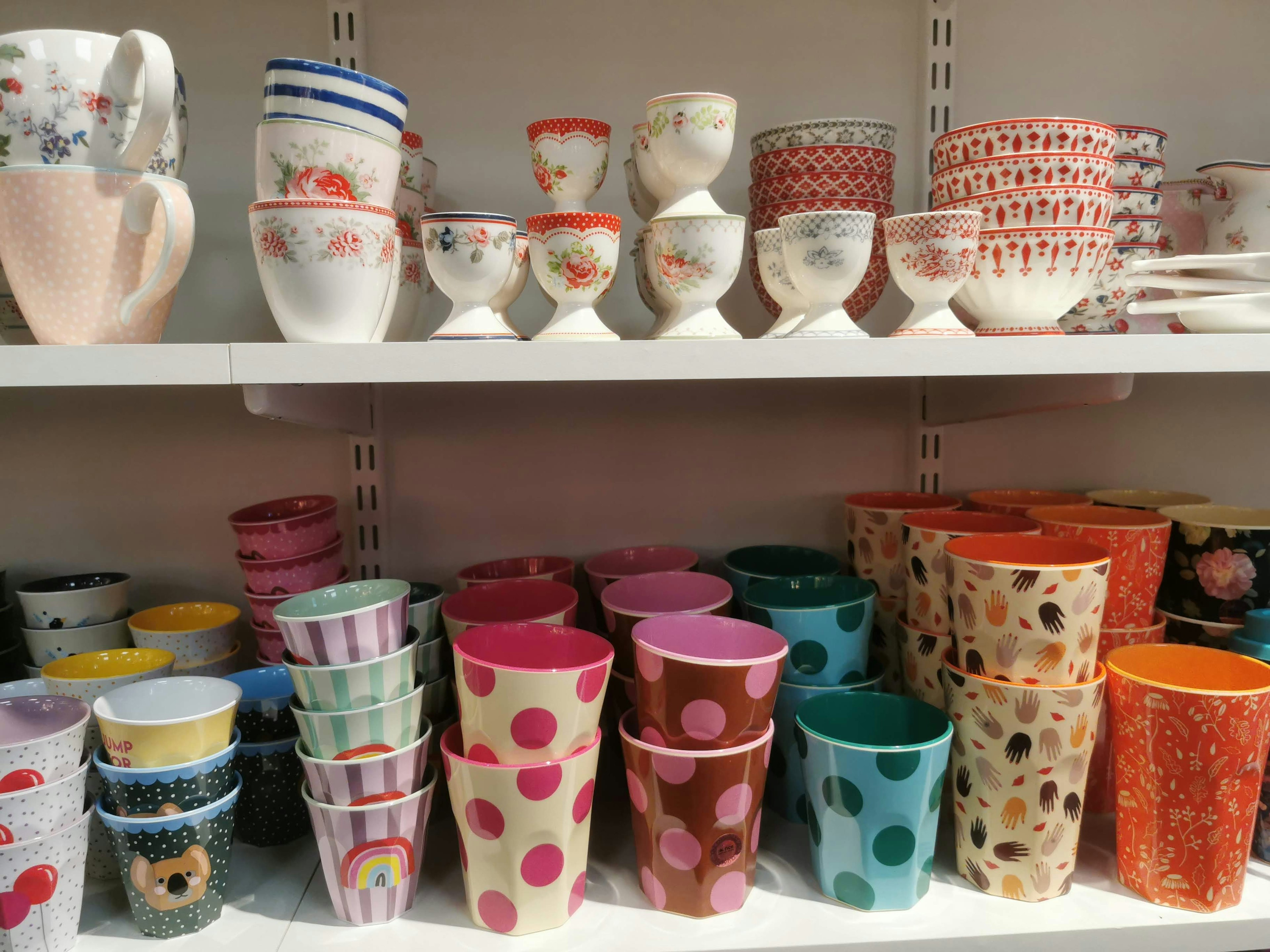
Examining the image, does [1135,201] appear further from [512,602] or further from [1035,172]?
[512,602]

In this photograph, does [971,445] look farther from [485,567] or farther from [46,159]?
[46,159]

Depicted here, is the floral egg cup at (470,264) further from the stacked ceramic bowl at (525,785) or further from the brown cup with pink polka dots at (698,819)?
the brown cup with pink polka dots at (698,819)

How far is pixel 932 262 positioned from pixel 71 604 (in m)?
0.99

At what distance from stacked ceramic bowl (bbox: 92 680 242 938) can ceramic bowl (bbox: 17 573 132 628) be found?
0.95ft

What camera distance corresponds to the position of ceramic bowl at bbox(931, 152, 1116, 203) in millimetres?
756

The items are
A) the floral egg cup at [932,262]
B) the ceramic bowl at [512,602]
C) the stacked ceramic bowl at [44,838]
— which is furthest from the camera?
the ceramic bowl at [512,602]

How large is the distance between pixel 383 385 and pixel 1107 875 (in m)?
0.95

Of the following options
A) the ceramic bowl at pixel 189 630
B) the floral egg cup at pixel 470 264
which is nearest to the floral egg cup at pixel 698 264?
the floral egg cup at pixel 470 264

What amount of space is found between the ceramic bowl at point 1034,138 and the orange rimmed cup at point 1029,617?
0.39 metres

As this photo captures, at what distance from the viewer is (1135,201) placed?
2.94 ft

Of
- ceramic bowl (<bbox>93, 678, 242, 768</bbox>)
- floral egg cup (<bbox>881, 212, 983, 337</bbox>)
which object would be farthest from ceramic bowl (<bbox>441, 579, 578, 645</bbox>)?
floral egg cup (<bbox>881, 212, 983, 337</bbox>)

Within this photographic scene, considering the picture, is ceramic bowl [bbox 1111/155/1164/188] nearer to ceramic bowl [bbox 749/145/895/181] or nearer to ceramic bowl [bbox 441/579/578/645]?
ceramic bowl [bbox 749/145/895/181]

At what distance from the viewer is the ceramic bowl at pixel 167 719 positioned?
2.14 feet

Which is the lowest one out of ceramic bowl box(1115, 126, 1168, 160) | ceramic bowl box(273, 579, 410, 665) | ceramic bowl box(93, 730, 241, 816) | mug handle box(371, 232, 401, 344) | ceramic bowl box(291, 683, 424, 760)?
ceramic bowl box(93, 730, 241, 816)
